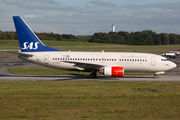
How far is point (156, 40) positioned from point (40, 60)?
527 ft

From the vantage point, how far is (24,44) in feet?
102

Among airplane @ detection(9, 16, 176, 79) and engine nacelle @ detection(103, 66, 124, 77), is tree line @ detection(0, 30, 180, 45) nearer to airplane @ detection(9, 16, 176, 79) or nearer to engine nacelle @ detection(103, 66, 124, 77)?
airplane @ detection(9, 16, 176, 79)

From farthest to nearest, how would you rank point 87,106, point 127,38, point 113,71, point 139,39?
1. point 127,38
2. point 139,39
3. point 113,71
4. point 87,106

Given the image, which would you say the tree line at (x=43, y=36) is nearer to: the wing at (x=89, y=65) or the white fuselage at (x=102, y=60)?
the white fuselage at (x=102, y=60)

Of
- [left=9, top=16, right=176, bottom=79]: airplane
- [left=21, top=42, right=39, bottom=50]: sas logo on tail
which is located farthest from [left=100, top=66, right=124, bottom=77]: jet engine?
[left=21, top=42, right=39, bottom=50]: sas logo on tail

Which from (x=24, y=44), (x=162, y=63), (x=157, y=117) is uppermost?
(x=24, y=44)

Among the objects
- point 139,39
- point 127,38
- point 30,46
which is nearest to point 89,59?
point 30,46

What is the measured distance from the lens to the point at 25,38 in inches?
1222

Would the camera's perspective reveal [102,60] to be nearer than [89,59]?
Yes

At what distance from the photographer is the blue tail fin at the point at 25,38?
30797mm

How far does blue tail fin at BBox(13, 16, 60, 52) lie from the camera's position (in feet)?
101

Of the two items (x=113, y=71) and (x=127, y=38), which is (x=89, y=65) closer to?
(x=113, y=71)

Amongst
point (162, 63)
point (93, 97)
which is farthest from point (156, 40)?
point (93, 97)

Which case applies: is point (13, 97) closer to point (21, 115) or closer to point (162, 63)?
point (21, 115)
